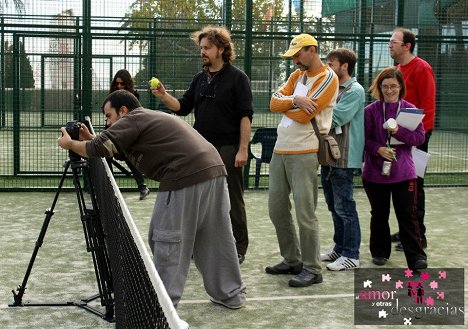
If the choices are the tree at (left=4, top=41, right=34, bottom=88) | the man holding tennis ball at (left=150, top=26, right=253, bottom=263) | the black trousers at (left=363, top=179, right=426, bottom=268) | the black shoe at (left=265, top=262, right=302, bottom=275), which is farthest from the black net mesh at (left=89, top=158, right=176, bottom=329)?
the tree at (left=4, top=41, right=34, bottom=88)

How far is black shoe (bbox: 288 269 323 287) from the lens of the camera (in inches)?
247

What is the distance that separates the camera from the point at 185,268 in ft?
17.1

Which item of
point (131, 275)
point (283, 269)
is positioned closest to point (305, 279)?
point (283, 269)

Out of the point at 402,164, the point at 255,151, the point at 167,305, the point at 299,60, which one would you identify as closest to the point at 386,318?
the point at 402,164

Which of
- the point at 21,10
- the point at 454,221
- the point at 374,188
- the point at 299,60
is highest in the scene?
the point at 21,10

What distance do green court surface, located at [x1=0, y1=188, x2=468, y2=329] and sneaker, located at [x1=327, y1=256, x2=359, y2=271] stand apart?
0.07m

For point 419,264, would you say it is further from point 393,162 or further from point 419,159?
point 419,159

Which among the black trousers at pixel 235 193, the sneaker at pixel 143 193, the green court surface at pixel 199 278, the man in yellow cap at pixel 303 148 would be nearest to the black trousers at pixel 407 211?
the green court surface at pixel 199 278

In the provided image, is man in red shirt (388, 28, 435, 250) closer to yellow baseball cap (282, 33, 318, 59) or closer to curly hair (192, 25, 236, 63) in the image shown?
yellow baseball cap (282, 33, 318, 59)

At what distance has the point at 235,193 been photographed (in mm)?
6922

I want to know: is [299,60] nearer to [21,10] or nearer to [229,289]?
[229,289]

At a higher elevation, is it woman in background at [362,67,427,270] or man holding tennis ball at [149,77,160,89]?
man holding tennis ball at [149,77,160,89]

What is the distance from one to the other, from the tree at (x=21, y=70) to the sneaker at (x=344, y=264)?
660 cm

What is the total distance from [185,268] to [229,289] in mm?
510
